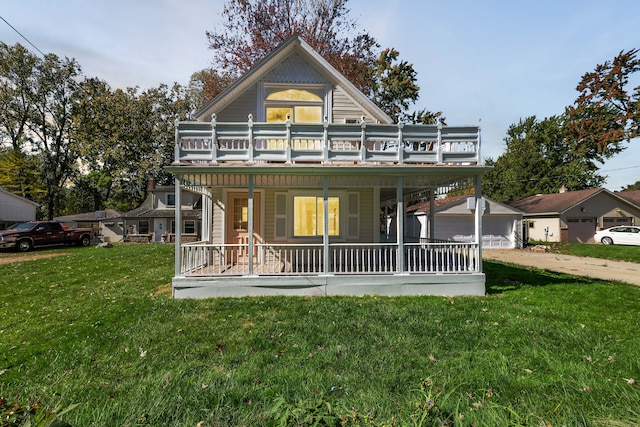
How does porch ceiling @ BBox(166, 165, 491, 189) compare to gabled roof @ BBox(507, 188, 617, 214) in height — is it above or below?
below

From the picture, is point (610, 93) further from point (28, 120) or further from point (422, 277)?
point (28, 120)

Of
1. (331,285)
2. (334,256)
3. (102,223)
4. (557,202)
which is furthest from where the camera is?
(102,223)

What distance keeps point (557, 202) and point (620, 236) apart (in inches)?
217

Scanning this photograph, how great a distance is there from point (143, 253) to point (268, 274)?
11.7m

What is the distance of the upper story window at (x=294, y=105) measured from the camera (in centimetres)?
1141

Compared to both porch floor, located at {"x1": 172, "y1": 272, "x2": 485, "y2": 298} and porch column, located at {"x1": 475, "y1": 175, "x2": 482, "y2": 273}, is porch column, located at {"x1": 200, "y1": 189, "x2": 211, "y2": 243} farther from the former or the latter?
porch column, located at {"x1": 475, "y1": 175, "x2": 482, "y2": 273}

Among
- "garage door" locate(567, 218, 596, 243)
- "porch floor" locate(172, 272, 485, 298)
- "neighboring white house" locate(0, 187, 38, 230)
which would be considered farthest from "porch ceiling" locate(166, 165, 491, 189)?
"neighboring white house" locate(0, 187, 38, 230)

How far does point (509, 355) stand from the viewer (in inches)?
189

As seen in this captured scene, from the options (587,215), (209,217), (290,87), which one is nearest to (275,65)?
(290,87)

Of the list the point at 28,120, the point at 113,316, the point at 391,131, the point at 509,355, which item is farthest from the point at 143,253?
the point at 28,120

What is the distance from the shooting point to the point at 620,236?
76.2 feet

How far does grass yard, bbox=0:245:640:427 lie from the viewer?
Answer: 10.2 ft

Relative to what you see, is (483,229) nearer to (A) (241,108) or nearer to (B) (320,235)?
(B) (320,235)

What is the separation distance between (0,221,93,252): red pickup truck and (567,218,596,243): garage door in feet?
134
